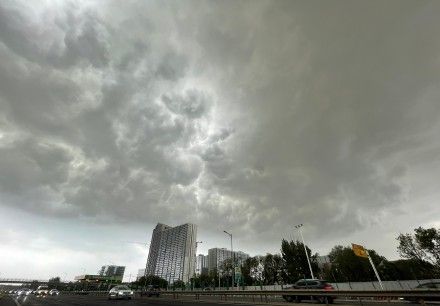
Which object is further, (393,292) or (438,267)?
(438,267)

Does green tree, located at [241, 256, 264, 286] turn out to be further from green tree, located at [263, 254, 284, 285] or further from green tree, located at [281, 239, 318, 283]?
green tree, located at [281, 239, 318, 283]

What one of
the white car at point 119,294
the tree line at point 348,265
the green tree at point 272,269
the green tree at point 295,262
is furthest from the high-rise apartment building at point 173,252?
the white car at point 119,294

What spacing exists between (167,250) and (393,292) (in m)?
177

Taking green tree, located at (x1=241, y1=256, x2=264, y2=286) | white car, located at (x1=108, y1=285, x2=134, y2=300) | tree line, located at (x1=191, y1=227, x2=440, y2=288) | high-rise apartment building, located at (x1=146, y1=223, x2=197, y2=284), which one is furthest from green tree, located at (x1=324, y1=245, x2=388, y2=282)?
high-rise apartment building, located at (x1=146, y1=223, x2=197, y2=284)

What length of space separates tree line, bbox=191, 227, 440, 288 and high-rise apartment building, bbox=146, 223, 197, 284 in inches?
2436

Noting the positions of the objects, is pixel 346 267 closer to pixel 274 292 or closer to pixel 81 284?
pixel 274 292

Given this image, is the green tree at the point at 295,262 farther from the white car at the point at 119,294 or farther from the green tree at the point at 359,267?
the white car at the point at 119,294

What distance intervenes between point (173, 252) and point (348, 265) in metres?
122

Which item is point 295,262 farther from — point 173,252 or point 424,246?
point 173,252

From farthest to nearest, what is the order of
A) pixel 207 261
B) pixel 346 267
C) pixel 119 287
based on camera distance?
1. pixel 207 261
2. pixel 346 267
3. pixel 119 287

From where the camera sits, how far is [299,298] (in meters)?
23.8

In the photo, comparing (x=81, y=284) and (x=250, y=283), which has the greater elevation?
(x=81, y=284)

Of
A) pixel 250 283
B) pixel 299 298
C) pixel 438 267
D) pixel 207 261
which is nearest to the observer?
pixel 299 298

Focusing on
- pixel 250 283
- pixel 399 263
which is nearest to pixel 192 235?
pixel 250 283
